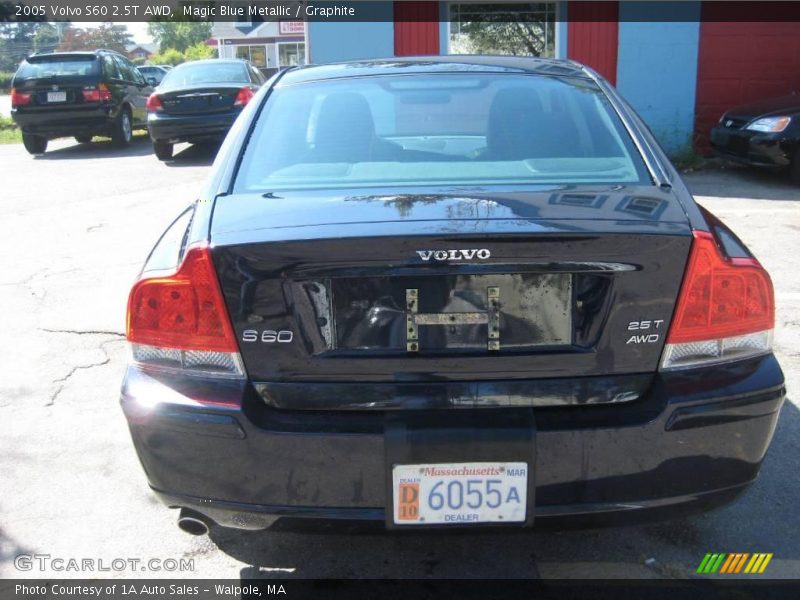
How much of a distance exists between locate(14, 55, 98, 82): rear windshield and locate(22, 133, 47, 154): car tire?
3.32 ft

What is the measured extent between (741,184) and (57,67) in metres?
11.2

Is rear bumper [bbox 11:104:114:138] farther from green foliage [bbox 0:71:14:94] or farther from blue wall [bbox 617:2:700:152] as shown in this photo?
green foliage [bbox 0:71:14:94]

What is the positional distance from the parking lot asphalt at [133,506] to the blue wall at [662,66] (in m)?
4.96

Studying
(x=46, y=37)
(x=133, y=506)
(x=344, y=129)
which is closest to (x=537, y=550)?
(x=133, y=506)

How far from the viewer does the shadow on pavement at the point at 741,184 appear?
8.98 meters

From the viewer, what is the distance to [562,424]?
218 centimetres

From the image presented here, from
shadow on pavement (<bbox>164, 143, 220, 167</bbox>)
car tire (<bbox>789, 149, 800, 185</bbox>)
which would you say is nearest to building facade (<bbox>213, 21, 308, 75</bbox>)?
shadow on pavement (<bbox>164, 143, 220, 167</bbox>)

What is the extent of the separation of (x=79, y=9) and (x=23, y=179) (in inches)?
189

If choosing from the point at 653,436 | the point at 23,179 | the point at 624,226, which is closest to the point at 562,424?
the point at 653,436

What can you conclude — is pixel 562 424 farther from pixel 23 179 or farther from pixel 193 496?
pixel 23 179

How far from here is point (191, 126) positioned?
11.9 metres

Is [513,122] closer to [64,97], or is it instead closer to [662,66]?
[662,66]

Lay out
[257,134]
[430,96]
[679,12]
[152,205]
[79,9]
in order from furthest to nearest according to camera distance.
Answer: [79,9] < [679,12] < [152,205] < [430,96] < [257,134]

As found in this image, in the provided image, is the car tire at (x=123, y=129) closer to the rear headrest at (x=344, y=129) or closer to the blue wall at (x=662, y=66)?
the blue wall at (x=662, y=66)
